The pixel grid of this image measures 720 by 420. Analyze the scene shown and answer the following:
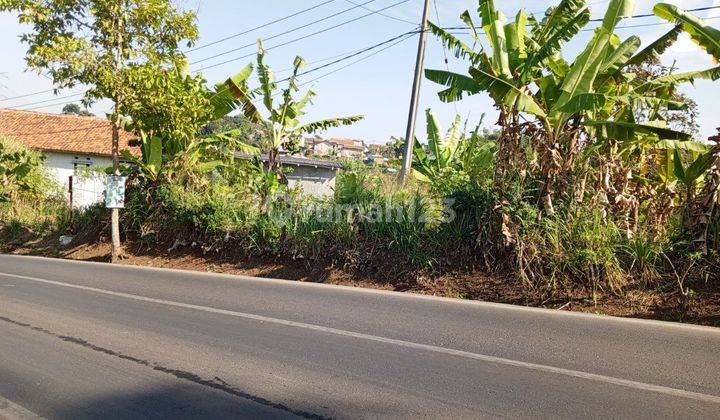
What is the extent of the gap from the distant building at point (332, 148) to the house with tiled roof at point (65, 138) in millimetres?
11889

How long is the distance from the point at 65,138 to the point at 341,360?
1510 inches

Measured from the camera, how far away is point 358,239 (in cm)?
1202

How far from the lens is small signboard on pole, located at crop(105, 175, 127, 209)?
1552cm

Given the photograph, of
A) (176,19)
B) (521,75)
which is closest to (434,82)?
(521,75)

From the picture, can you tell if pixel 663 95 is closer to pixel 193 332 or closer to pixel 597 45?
pixel 597 45

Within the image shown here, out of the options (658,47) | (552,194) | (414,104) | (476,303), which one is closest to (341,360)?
(476,303)

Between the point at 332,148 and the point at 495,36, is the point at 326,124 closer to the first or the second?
the point at 495,36

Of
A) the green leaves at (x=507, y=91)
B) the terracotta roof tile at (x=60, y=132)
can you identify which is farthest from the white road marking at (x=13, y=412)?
the terracotta roof tile at (x=60, y=132)

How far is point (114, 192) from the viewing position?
1560cm

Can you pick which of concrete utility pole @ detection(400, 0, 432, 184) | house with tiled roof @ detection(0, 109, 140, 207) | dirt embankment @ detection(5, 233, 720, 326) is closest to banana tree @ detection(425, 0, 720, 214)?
dirt embankment @ detection(5, 233, 720, 326)

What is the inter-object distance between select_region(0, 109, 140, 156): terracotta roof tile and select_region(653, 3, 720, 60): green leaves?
31705 millimetres

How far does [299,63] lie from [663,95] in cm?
780

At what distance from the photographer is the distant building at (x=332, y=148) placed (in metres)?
26.3

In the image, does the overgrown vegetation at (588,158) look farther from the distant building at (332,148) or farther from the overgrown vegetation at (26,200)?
the overgrown vegetation at (26,200)
